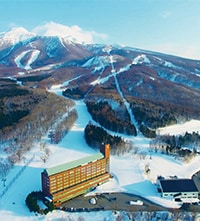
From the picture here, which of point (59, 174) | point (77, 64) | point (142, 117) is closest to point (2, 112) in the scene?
point (142, 117)

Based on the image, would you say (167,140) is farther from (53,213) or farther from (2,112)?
(2,112)

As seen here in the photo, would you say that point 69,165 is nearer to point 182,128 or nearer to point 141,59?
point 182,128

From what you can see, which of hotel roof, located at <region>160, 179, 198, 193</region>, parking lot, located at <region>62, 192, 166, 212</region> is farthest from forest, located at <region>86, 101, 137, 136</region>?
parking lot, located at <region>62, 192, 166, 212</region>

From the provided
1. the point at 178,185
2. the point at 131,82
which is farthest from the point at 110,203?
the point at 131,82

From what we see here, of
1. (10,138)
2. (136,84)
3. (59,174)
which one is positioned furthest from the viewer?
(136,84)

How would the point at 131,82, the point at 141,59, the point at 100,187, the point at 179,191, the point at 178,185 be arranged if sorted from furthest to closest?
the point at 141,59, the point at 131,82, the point at 100,187, the point at 178,185, the point at 179,191

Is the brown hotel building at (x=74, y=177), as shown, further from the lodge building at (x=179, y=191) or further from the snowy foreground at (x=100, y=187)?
the lodge building at (x=179, y=191)

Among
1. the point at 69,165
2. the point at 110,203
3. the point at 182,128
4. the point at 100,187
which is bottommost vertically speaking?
the point at 110,203
